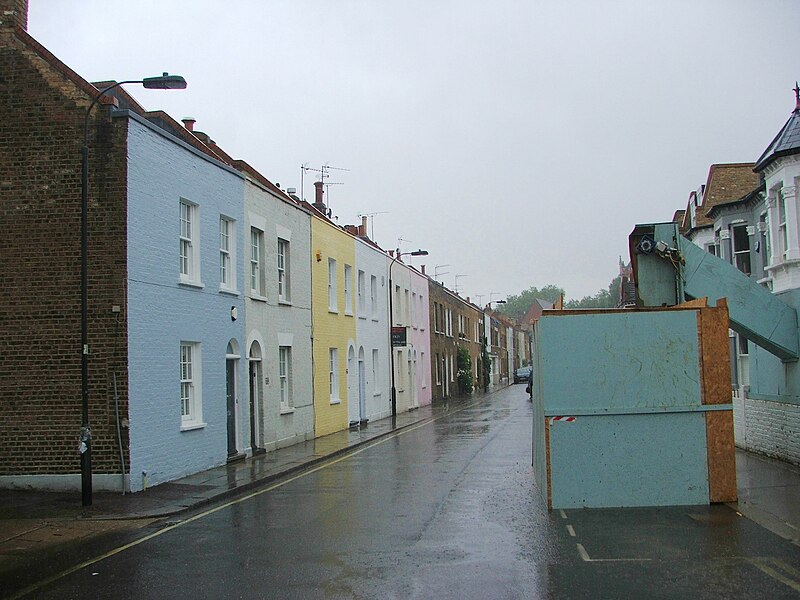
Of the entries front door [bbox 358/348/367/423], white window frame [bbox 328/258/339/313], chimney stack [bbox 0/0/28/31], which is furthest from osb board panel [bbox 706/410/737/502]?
front door [bbox 358/348/367/423]

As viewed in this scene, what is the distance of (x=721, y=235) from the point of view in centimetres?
2347

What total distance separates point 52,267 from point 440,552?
9441 mm

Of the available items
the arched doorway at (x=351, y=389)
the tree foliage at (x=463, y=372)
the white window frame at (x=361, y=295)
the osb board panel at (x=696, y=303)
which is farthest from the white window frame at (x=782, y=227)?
the tree foliage at (x=463, y=372)

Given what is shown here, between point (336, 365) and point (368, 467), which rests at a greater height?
point (336, 365)

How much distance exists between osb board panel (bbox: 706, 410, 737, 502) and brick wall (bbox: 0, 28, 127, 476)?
966 cm

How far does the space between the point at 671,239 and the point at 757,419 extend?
27.4ft

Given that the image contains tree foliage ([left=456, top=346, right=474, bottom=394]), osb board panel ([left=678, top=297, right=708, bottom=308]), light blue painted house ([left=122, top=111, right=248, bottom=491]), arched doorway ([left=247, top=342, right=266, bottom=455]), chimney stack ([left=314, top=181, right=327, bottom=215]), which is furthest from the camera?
tree foliage ([left=456, top=346, right=474, bottom=394])

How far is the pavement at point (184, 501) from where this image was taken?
433 inches

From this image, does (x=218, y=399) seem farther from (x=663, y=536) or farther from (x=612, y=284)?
(x=612, y=284)

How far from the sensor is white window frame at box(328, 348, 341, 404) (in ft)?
92.2

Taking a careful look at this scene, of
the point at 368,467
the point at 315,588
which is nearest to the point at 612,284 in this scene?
the point at 368,467

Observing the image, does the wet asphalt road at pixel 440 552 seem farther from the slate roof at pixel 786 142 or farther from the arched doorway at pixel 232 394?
the slate roof at pixel 786 142

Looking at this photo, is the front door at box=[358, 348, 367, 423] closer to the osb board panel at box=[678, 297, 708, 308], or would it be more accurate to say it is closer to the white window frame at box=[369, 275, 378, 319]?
the white window frame at box=[369, 275, 378, 319]

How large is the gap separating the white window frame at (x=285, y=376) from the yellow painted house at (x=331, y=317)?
2.14 meters
